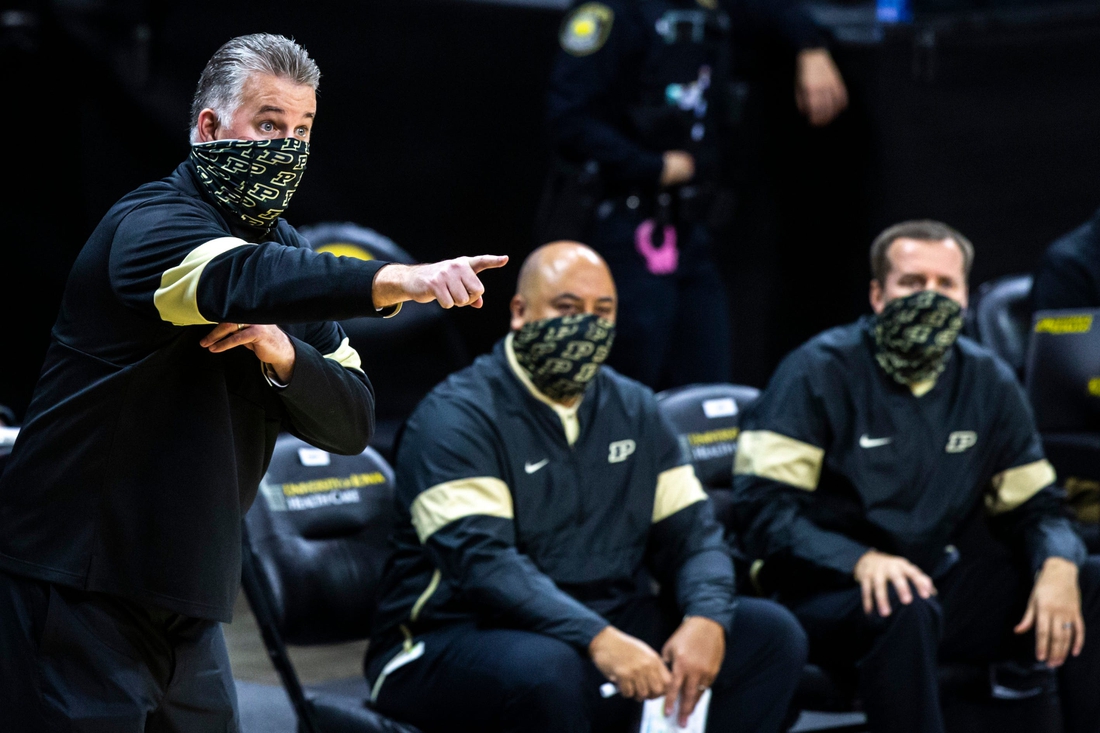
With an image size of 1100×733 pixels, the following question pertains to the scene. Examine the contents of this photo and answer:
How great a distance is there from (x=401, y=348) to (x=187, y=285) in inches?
127

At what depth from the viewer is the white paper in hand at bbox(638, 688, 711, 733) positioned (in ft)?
9.32

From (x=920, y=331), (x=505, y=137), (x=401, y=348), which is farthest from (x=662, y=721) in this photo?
(x=505, y=137)

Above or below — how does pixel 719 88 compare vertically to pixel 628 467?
above

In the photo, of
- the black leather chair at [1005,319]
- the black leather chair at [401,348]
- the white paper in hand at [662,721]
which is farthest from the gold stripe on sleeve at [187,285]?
the black leather chair at [1005,319]

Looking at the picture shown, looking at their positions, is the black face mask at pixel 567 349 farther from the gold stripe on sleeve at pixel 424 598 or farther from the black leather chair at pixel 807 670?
the gold stripe on sleeve at pixel 424 598

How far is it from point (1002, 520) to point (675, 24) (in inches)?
71.7

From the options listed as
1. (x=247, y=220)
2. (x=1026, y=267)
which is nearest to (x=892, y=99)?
(x=1026, y=267)

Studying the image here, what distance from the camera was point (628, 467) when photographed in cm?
318

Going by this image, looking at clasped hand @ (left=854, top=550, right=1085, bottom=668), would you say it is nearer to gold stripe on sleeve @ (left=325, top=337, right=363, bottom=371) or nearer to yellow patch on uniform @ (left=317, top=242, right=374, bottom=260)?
gold stripe on sleeve @ (left=325, top=337, right=363, bottom=371)

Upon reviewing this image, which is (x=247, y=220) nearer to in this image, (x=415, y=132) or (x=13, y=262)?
(x=13, y=262)

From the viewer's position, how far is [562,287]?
126 inches

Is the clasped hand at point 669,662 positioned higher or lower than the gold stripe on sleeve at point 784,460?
lower

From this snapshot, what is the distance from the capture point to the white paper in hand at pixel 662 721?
9.32 ft

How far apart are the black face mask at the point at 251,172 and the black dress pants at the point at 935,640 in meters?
1.81
